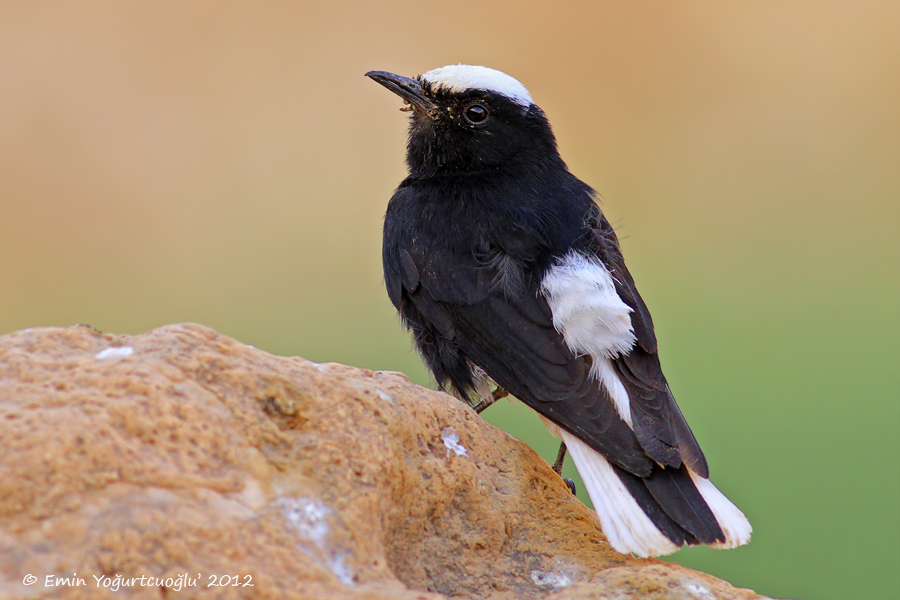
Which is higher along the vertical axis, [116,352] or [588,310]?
[588,310]

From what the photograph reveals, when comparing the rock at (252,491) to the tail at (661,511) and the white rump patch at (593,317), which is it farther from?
the white rump patch at (593,317)

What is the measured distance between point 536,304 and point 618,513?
0.97m

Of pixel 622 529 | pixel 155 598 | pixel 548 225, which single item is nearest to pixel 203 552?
pixel 155 598

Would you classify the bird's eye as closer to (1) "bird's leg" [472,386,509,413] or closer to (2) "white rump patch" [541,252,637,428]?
(2) "white rump patch" [541,252,637,428]

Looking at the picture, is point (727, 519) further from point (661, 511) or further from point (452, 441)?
point (452, 441)

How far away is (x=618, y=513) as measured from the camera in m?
2.83

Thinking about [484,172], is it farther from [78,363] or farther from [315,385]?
[78,363]

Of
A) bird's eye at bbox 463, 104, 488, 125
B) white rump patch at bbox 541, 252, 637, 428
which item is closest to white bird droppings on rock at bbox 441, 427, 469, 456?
white rump patch at bbox 541, 252, 637, 428

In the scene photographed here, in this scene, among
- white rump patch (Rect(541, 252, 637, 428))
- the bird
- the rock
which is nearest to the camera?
the rock

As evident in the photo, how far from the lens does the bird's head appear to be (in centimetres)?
441

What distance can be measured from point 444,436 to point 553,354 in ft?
2.24

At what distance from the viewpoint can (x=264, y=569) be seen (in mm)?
1969

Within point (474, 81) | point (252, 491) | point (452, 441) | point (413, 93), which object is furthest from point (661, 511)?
point (413, 93)

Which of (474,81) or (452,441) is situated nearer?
(452,441)
